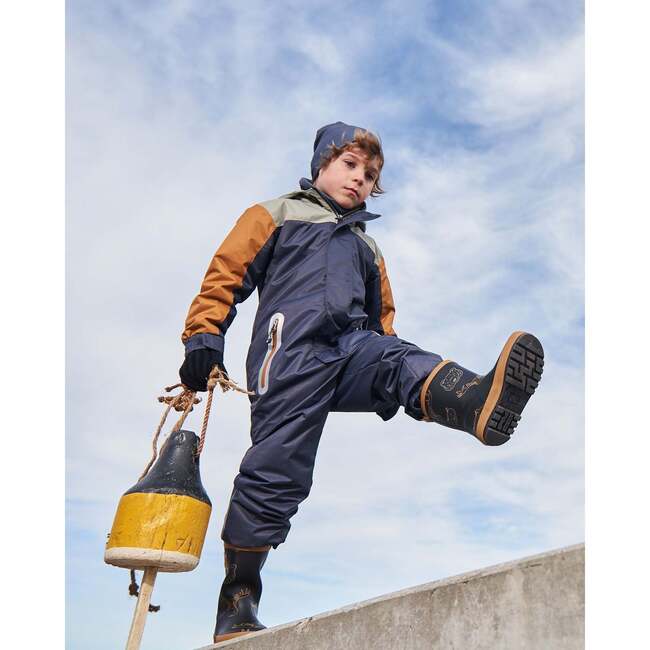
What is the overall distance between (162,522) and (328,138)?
179 centimetres

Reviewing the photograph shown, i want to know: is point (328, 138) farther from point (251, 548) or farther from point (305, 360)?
point (251, 548)

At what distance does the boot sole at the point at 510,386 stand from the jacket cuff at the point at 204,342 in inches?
41.1

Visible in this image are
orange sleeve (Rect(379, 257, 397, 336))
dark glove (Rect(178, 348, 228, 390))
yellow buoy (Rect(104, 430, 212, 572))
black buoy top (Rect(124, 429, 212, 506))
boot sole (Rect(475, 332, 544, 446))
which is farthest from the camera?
orange sleeve (Rect(379, 257, 397, 336))

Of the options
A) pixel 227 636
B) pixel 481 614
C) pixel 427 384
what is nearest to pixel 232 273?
pixel 427 384

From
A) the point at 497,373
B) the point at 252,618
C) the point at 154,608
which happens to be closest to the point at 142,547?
the point at 154,608

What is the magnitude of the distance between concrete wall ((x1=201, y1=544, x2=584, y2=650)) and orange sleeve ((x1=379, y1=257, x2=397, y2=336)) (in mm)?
1635

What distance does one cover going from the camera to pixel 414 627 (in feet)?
6.62

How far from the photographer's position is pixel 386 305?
3689 mm

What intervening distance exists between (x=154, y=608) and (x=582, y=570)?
62.3 inches

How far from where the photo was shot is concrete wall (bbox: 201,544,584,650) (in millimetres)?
1750

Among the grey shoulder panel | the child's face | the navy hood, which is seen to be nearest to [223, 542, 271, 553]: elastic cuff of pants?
the grey shoulder panel

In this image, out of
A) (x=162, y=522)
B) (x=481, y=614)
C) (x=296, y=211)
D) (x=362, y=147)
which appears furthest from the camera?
(x=362, y=147)

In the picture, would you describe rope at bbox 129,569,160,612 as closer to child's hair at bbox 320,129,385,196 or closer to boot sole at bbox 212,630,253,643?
boot sole at bbox 212,630,253,643

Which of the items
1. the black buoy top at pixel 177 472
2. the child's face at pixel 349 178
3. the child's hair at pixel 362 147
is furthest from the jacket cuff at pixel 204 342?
the child's hair at pixel 362 147
